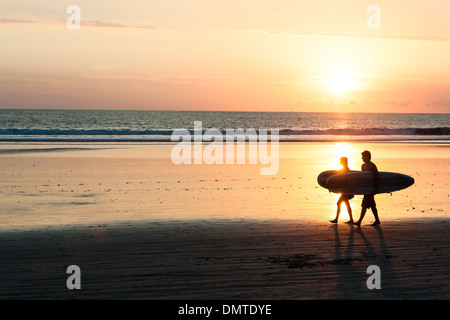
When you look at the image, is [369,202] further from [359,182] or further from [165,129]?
[165,129]

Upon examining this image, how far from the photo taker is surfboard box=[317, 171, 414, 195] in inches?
542

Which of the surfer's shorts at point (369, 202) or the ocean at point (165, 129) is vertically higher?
the ocean at point (165, 129)

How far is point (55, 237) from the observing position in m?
11.6

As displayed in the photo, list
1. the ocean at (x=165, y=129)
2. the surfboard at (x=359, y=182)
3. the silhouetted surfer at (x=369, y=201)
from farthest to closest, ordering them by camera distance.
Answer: the ocean at (x=165, y=129)
the surfboard at (x=359, y=182)
the silhouetted surfer at (x=369, y=201)

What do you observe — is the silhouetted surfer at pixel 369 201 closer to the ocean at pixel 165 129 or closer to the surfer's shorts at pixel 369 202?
the surfer's shorts at pixel 369 202

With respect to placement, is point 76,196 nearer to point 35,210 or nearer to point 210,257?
point 35,210

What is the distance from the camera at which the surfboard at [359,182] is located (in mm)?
13766

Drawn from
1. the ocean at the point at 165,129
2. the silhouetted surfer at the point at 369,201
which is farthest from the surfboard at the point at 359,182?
the ocean at the point at 165,129

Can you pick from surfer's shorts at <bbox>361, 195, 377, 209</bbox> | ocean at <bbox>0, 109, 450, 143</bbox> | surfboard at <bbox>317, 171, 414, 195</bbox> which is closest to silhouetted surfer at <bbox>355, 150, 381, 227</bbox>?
surfer's shorts at <bbox>361, 195, 377, 209</bbox>

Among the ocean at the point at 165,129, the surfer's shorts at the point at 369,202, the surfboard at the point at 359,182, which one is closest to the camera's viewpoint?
the surfer's shorts at the point at 369,202

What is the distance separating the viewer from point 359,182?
45.4 ft

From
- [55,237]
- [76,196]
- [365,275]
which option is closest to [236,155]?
[76,196]

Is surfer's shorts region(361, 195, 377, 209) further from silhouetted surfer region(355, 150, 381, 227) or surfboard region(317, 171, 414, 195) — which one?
surfboard region(317, 171, 414, 195)
